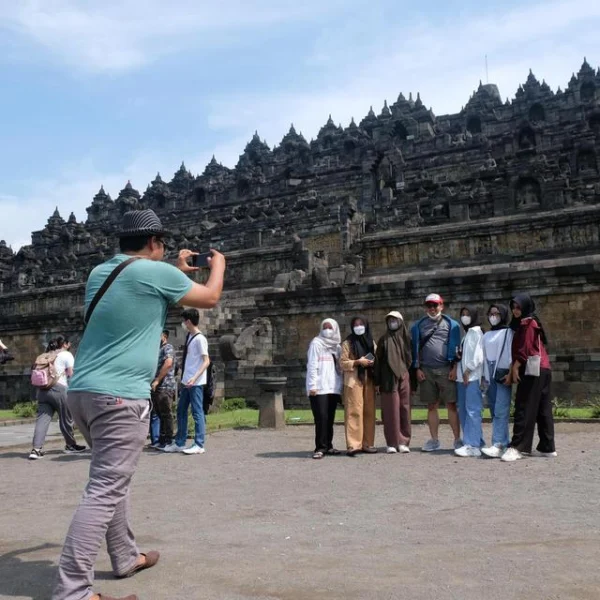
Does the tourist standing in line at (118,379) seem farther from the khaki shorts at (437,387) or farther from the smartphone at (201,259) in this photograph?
the khaki shorts at (437,387)

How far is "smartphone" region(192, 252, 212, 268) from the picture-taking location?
4188 mm

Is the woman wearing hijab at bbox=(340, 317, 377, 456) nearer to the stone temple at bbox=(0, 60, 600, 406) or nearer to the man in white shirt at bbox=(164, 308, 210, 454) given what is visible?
the man in white shirt at bbox=(164, 308, 210, 454)

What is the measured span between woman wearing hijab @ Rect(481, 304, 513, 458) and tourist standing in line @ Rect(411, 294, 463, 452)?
0.45 metres

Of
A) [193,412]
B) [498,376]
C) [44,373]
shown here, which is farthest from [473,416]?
[44,373]

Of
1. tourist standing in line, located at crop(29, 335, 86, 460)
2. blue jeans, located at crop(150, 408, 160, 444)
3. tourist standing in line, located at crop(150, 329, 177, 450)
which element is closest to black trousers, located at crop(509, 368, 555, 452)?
tourist standing in line, located at crop(150, 329, 177, 450)

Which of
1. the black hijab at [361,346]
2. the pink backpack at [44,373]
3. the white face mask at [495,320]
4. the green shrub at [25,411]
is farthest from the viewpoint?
the green shrub at [25,411]

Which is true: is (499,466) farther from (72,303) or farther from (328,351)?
(72,303)

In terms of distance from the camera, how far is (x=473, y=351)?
27.5 feet

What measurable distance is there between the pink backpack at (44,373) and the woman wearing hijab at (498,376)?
6009 mm

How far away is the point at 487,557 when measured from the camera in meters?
3.91

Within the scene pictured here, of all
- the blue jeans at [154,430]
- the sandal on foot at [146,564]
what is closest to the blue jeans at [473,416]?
the blue jeans at [154,430]

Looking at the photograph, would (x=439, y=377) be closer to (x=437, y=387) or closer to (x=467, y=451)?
(x=437, y=387)

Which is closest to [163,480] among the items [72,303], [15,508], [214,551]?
[15,508]

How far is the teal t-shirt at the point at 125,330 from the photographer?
11.8 ft
